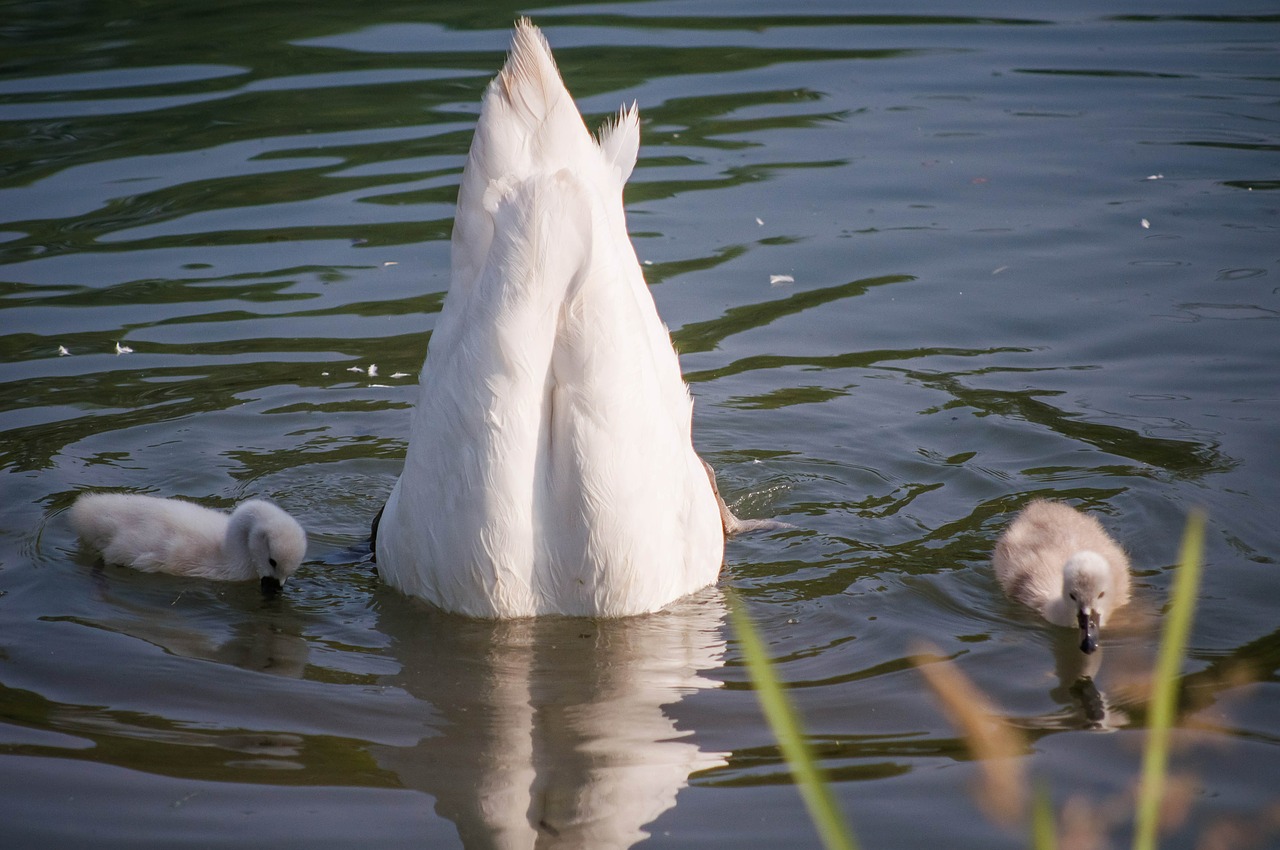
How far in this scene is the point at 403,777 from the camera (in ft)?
13.2

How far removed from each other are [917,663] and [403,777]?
1682mm

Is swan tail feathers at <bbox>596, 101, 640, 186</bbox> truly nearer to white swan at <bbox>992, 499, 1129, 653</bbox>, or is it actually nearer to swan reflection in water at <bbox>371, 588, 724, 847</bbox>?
swan reflection in water at <bbox>371, 588, 724, 847</bbox>

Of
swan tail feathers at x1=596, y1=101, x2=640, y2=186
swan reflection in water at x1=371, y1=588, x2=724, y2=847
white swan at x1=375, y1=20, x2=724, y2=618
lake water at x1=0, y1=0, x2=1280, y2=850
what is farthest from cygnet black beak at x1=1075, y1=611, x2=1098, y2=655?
swan tail feathers at x1=596, y1=101, x2=640, y2=186

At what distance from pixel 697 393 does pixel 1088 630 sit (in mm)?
Answer: 2965

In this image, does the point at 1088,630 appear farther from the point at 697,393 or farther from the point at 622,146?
the point at 697,393

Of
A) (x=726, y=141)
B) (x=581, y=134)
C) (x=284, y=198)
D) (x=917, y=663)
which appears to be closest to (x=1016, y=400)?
(x=917, y=663)

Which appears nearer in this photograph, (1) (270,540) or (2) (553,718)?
(2) (553,718)

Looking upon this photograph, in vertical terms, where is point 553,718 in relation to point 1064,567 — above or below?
below

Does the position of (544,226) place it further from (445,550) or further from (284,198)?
(284,198)

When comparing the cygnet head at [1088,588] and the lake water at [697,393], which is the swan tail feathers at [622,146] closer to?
the lake water at [697,393]

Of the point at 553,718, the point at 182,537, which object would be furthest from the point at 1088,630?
the point at 182,537

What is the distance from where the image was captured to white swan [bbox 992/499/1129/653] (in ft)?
15.1

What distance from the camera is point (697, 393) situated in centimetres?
717

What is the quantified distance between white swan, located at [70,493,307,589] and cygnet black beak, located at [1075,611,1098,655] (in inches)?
106
